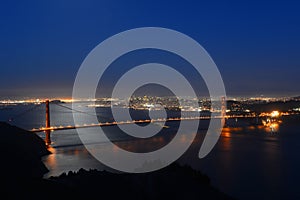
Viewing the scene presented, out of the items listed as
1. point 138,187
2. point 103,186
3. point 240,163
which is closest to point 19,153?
point 103,186

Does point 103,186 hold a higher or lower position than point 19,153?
lower

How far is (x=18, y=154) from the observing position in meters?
8.41

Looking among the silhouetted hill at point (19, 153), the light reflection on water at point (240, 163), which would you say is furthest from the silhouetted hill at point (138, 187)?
the light reflection on water at point (240, 163)

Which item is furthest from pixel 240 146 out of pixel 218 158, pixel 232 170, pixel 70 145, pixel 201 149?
pixel 70 145

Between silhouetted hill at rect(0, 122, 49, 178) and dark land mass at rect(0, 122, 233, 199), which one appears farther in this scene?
silhouetted hill at rect(0, 122, 49, 178)

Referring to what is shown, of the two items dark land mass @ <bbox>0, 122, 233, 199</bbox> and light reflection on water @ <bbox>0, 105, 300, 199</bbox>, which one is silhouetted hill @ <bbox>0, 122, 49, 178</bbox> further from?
light reflection on water @ <bbox>0, 105, 300, 199</bbox>

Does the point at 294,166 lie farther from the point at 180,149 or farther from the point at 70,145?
the point at 70,145

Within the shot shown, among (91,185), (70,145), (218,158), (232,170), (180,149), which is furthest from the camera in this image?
(70,145)

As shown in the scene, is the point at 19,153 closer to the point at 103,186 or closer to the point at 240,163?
the point at 103,186

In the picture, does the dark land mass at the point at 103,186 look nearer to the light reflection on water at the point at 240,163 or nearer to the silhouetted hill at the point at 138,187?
the silhouetted hill at the point at 138,187

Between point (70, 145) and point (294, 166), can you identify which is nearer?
point (294, 166)

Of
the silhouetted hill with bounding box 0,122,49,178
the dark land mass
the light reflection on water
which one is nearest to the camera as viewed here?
the dark land mass

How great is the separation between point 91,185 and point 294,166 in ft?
29.0

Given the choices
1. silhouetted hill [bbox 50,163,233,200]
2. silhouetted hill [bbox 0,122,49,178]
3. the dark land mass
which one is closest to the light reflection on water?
silhouetted hill [bbox 0,122,49,178]
